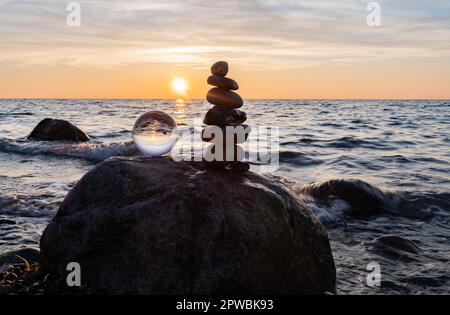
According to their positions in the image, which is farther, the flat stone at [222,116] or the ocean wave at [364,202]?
the ocean wave at [364,202]

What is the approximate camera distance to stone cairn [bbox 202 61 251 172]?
513cm

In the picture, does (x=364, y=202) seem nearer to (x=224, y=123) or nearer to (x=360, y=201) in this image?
(x=360, y=201)

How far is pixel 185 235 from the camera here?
13.9ft

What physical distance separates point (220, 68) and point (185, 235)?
207cm

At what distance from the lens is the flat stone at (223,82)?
17.0ft

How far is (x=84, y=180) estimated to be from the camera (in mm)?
5055

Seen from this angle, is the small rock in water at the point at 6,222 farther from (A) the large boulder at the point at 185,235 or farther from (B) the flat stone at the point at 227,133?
(B) the flat stone at the point at 227,133

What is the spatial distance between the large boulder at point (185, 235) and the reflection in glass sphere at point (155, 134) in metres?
1.14

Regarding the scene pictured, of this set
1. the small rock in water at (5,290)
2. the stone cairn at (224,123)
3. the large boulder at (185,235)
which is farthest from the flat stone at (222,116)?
the small rock in water at (5,290)

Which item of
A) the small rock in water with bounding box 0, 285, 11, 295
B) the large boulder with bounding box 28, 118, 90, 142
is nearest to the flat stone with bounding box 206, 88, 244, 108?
the small rock in water with bounding box 0, 285, 11, 295

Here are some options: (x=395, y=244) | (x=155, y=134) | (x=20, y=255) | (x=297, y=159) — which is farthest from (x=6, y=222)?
(x=297, y=159)

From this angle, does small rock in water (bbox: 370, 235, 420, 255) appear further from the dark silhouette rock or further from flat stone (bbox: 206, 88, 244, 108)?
the dark silhouette rock

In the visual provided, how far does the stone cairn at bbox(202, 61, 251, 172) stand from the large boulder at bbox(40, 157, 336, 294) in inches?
7.1
